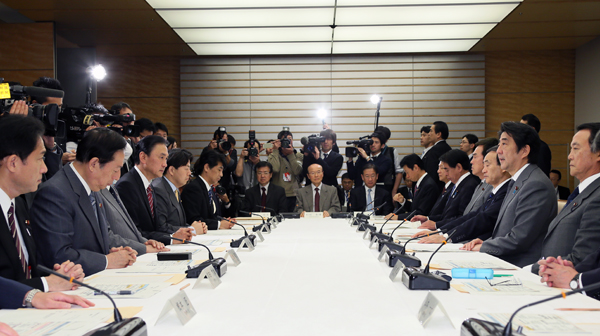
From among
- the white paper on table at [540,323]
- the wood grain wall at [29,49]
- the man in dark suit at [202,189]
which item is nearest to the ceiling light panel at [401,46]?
the man in dark suit at [202,189]

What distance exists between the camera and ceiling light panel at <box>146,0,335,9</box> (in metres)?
5.42

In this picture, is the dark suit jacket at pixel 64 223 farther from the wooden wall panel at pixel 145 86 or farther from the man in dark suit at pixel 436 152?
the wooden wall panel at pixel 145 86

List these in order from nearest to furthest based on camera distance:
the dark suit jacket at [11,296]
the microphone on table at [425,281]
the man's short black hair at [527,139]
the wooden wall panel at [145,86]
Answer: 1. the dark suit jacket at [11,296]
2. the microphone on table at [425,281]
3. the man's short black hair at [527,139]
4. the wooden wall panel at [145,86]

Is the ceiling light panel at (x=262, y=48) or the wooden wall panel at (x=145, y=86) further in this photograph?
the wooden wall panel at (x=145, y=86)

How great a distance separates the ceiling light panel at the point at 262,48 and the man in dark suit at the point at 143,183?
4344 millimetres

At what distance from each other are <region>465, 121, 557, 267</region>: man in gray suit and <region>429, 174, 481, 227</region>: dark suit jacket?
1.18 metres

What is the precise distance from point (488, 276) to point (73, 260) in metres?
1.65

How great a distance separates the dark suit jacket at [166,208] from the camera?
345cm

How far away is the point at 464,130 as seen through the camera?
310 inches

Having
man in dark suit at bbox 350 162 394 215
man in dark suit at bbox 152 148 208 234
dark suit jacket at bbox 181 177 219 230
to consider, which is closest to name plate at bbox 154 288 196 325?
man in dark suit at bbox 152 148 208 234

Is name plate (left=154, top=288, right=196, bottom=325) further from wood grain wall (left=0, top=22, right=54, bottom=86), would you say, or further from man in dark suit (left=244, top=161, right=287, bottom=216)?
wood grain wall (left=0, top=22, right=54, bottom=86)

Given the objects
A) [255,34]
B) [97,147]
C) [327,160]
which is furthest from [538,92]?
[97,147]

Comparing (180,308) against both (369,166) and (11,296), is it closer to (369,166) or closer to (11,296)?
(11,296)

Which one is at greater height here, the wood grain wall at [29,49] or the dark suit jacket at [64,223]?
the wood grain wall at [29,49]
